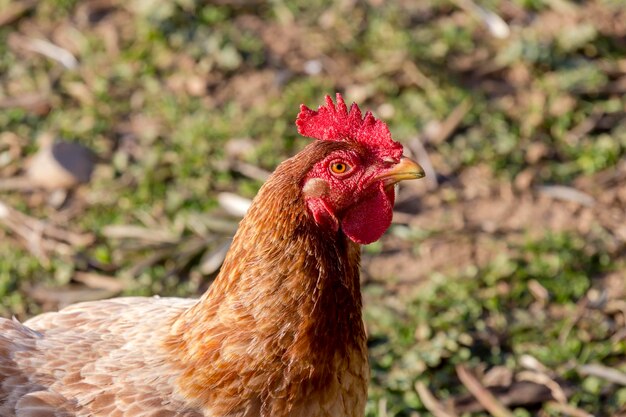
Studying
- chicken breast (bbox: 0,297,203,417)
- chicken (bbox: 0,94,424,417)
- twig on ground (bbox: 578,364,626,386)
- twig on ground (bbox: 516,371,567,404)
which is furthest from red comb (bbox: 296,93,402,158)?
twig on ground (bbox: 578,364,626,386)

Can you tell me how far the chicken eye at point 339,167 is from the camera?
3113 mm

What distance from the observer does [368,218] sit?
320cm

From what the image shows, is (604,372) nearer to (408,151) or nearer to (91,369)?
(408,151)

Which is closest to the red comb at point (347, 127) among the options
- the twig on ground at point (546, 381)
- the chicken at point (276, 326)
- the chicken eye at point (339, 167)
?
the chicken at point (276, 326)

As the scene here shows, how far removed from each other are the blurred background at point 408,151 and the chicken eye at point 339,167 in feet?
5.47

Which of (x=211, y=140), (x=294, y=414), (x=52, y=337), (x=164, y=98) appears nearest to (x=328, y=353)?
(x=294, y=414)

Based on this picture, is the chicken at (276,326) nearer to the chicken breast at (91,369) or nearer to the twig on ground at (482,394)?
the chicken breast at (91,369)

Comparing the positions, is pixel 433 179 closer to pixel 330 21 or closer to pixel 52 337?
pixel 330 21

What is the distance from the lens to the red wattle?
125 inches

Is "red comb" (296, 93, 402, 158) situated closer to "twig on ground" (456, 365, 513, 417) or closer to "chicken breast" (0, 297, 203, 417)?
"chicken breast" (0, 297, 203, 417)

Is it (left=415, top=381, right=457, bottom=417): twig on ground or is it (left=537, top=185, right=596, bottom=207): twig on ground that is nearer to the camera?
(left=415, top=381, right=457, bottom=417): twig on ground

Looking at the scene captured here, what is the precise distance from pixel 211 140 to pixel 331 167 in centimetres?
310

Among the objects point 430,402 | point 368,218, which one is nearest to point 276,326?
point 368,218

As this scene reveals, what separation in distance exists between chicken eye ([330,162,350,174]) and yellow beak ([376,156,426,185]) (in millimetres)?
120
